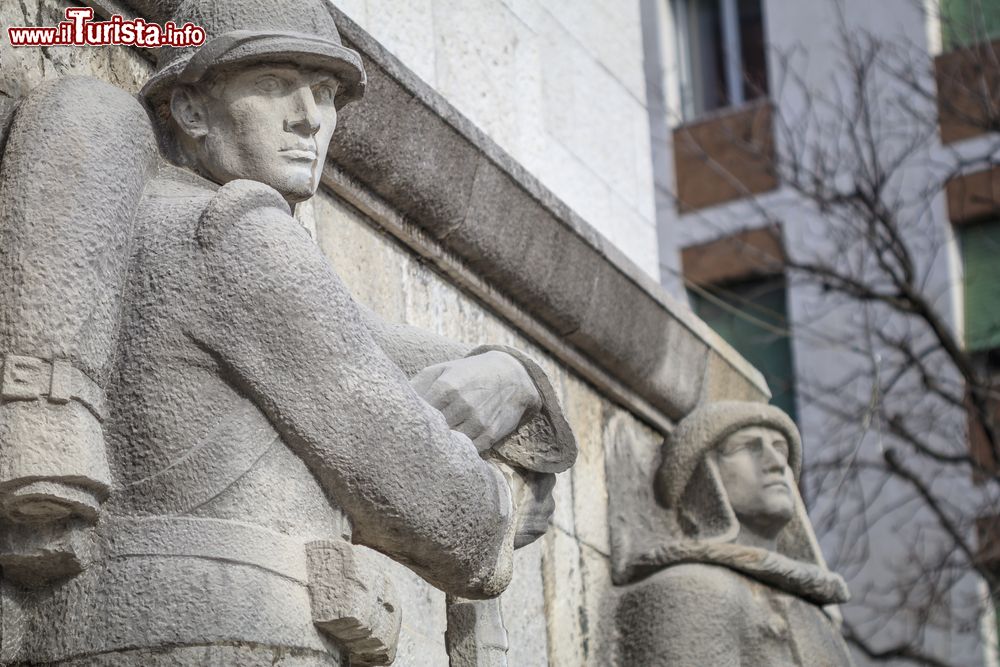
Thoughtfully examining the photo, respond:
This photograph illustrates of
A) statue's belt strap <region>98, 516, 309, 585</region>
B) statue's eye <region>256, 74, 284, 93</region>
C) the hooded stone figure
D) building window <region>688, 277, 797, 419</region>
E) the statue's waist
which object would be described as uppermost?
statue's eye <region>256, 74, 284, 93</region>

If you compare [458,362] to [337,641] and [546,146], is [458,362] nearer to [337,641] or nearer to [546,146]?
[337,641]

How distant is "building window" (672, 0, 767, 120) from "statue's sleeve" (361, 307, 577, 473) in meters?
12.7

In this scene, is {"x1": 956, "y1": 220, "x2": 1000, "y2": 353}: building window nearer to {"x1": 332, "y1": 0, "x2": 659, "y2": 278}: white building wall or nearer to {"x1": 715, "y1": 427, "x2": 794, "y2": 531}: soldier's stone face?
{"x1": 332, "y1": 0, "x2": 659, "y2": 278}: white building wall

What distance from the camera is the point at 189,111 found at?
12.4 ft

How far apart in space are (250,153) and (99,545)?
2.68ft

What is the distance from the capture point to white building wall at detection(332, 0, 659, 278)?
5543 mm

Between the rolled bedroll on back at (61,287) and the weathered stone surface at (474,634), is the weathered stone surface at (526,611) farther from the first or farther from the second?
the rolled bedroll on back at (61,287)

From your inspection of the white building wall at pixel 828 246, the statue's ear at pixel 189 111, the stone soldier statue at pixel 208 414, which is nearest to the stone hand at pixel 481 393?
the stone soldier statue at pixel 208 414

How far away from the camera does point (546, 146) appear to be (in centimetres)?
614

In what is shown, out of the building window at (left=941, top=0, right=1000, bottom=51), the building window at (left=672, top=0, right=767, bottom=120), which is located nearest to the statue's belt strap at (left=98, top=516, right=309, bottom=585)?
the building window at (left=941, top=0, right=1000, bottom=51)

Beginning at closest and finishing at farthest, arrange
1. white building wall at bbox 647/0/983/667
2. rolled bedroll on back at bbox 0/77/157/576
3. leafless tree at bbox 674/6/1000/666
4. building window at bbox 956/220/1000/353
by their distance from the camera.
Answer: rolled bedroll on back at bbox 0/77/157/576
leafless tree at bbox 674/6/1000/666
white building wall at bbox 647/0/983/667
building window at bbox 956/220/1000/353

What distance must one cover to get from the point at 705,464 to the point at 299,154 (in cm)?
238

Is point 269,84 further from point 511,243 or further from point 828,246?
point 828,246

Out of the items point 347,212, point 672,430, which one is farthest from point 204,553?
point 672,430
